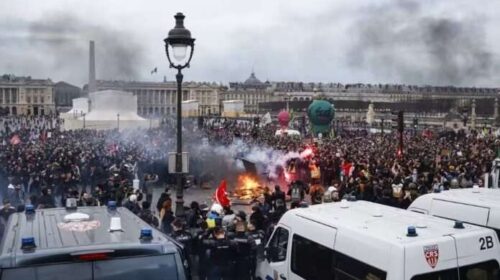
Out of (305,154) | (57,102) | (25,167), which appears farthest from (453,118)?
(57,102)

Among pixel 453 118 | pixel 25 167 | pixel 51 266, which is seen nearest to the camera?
pixel 51 266

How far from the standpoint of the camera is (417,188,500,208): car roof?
25.7 ft

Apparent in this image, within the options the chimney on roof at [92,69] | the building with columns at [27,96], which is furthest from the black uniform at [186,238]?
the building with columns at [27,96]

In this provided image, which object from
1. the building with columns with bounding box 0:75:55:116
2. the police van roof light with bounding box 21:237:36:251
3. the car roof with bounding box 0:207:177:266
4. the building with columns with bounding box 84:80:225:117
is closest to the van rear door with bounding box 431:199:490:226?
the car roof with bounding box 0:207:177:266

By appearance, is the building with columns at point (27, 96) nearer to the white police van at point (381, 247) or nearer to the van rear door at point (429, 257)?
the white police van at point (381, 247)

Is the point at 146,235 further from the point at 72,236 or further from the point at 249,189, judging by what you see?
the point at 249,189

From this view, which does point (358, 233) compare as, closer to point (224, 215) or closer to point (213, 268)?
point (213, 268)

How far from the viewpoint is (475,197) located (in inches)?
325

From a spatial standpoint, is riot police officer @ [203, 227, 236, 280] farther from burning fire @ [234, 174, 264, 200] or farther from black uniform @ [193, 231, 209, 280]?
burning fire @ [234, 174, 264, 200]

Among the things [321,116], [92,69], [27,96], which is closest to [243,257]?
[321,116]

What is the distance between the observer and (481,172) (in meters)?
19.6

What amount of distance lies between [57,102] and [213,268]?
171 meters

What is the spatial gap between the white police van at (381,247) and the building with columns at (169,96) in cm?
10969

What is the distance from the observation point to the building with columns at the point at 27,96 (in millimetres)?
151875
